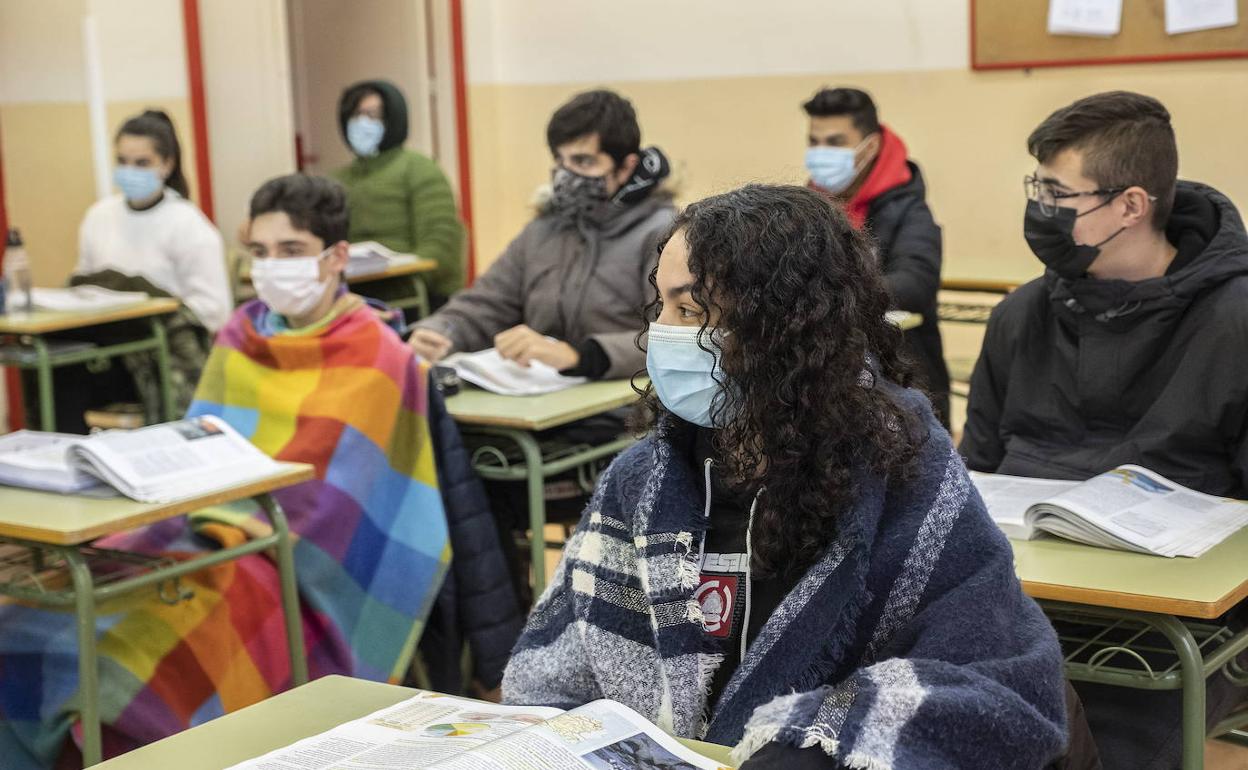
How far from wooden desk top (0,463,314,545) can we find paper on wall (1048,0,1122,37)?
401cm

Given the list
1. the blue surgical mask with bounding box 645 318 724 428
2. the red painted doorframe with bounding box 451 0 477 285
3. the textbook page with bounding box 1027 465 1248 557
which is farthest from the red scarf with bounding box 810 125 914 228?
the red painted doorframe with bounding box 451 0 477 285

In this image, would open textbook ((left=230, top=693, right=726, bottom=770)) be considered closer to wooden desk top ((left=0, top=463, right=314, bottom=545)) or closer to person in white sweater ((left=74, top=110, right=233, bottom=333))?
wooden desk top ((left=0, top=463, right=314, bottom=545))

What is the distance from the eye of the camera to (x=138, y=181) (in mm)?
5285

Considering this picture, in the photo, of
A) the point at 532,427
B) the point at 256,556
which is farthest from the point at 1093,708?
the point at 256,556

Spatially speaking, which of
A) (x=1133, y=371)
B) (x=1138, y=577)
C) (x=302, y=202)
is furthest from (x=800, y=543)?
(x=302, y=202)

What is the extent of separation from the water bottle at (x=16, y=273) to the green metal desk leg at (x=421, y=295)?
147 cm

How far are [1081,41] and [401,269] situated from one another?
9.13ft

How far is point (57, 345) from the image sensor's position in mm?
4762

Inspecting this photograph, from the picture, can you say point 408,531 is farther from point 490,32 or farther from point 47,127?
point 490,32

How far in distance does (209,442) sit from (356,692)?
1.22 metres

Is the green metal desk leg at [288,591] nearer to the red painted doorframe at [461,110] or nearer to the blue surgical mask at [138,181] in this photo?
the blue surgical mask at [138,181]

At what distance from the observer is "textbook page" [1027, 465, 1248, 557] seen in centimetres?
209

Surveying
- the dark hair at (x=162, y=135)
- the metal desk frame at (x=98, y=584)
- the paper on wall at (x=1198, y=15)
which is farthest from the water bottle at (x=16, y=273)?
the paper on wall at (x=1198, y=15)

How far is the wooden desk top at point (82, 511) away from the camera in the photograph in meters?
2.33
